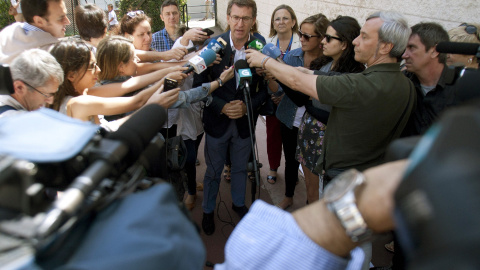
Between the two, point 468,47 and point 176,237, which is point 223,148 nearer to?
point 468,47

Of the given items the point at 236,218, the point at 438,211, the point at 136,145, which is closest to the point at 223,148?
the point at 236,218

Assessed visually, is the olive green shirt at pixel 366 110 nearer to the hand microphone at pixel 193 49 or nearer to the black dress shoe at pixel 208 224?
the black dress shoe at pixel 208 224

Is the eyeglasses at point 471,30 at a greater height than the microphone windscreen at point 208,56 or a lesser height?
greater

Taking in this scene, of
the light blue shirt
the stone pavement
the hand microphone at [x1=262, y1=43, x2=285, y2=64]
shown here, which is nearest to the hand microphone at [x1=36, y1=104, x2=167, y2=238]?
the light blue shirt

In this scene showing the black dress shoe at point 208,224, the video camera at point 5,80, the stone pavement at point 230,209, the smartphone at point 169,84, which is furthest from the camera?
the black dress shoe at point 208,224

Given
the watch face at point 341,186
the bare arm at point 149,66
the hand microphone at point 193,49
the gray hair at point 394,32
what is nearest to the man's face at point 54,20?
the bare arm at point 149,66

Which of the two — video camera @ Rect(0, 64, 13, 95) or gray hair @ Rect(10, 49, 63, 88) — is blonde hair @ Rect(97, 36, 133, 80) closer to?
gray hair @ Rect(10, 49, 63, 88)

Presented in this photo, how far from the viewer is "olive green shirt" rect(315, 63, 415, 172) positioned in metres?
1.87

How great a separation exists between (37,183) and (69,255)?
0.62 feet

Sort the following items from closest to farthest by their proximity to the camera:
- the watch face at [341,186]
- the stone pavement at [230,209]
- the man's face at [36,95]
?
the watch face at [341,186] < the man's face at [36,95] < the stone pavement at [230,209]

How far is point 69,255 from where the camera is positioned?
591 mm

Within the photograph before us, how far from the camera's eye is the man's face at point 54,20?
279 cm

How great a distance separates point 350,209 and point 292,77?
153 cm

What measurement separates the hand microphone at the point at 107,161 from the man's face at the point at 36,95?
1064 millimetres
